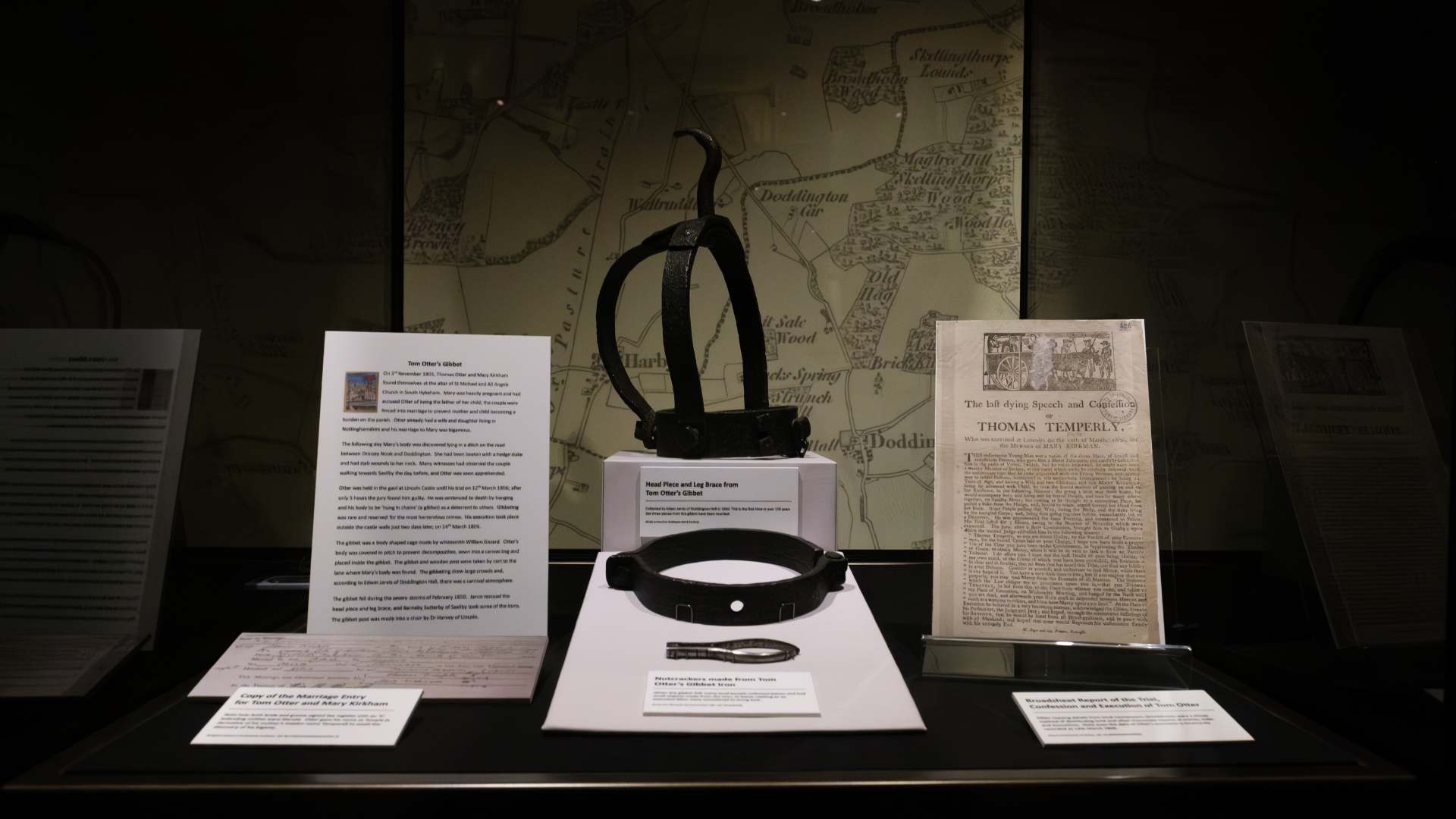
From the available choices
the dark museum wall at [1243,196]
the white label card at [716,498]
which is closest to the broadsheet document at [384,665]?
the white label card at [716,498]

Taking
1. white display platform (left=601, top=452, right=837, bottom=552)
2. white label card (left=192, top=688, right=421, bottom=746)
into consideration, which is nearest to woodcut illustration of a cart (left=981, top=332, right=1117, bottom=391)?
white display platform (left=601, top=452, right=837, bottom=552)

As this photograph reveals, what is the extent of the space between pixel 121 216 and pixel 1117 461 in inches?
48.1

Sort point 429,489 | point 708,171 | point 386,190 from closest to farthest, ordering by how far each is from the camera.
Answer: point 429,489
point 708,171
point 386,190

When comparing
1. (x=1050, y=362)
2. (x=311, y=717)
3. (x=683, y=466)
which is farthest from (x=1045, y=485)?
(x=311, y=717)

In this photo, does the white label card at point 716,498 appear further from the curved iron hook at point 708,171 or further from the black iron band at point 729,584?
the curved iron hook at point 708,171

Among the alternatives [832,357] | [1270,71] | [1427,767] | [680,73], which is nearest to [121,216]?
[680,73]

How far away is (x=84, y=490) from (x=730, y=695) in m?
0.74

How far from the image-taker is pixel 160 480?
34.8 inches

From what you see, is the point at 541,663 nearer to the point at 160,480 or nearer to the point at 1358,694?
the point at 160,480

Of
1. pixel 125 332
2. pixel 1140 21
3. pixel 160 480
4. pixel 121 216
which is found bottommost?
pixel 160 480

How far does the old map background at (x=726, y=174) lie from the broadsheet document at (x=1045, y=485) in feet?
2.06

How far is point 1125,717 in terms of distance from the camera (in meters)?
0.79

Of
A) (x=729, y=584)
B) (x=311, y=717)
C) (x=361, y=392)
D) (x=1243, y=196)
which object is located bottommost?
(x=311, y=717)

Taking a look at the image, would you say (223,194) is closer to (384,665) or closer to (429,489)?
(429,489)
